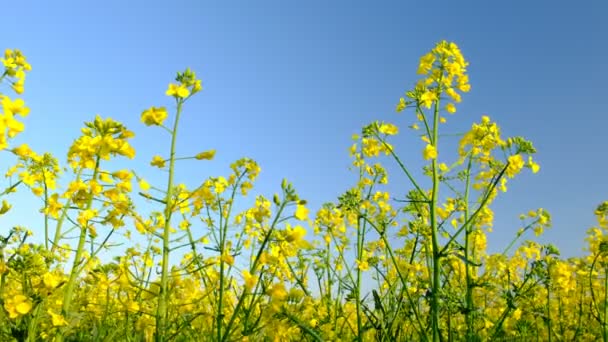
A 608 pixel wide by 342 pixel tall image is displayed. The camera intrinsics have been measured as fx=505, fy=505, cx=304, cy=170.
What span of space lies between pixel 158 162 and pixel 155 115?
28 centimetres

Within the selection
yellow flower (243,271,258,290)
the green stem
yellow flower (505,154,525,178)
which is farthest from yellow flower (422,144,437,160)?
the green stem

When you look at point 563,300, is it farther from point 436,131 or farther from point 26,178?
point 26,178

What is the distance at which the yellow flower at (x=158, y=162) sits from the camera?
267 cm

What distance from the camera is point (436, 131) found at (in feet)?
A: 12.6

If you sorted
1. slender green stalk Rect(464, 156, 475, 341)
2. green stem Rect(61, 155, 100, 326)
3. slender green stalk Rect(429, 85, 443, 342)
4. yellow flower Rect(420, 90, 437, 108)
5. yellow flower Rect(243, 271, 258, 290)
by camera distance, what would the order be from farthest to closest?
yellow flower Rect(420, 90, 437, 108) < slender green stalk Rect(464, 156, 475, 341) < slender green stalk Rect(429, 85, 443, 342) < green stem Rect(61, 155, 100, 326) < yellow flower Rect(243, 271, 258, 290)

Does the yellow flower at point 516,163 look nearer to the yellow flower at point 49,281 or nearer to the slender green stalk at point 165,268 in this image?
the slender green stalk at point 165,268

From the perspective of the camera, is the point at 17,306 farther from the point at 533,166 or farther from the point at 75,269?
the point at 533,166

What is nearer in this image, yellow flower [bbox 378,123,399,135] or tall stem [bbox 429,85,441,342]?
tall stem [bbox 429,85,441,342]

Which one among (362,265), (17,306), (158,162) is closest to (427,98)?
(362,265)

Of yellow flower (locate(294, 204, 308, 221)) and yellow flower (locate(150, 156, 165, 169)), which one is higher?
yellow flower (locate(150, 156, 165, 169))

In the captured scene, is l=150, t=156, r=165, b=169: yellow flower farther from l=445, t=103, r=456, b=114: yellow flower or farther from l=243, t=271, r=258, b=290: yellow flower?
l=445, t=103, r=456, b=114: yellow flower

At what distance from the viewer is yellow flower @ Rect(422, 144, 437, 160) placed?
12.1ft

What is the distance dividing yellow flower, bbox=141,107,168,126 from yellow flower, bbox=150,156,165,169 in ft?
0.75

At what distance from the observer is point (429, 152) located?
3.70 meters
